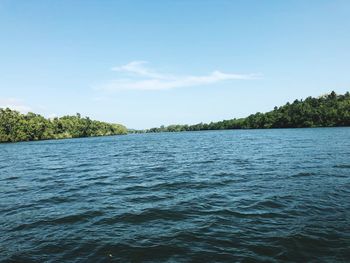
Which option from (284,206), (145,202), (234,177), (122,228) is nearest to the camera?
(122,228)

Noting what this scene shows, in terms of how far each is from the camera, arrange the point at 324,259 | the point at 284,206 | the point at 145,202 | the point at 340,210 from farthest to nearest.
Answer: the point at 145,202, the point at 284,206, the point at 340,210, the point at 324,259

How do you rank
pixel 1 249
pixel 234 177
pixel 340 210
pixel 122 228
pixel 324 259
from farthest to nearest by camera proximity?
pixel 234 177 → pixel 340 210 → pixel 122 228 → pixel 1 249 → pixel 324 259

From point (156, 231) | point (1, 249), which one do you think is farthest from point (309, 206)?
point (1, 249)

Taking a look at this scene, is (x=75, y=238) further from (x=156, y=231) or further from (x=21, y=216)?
(x=21, y=216)

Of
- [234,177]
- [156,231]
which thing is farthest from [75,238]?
[234,177]

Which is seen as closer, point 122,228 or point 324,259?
point 324,259

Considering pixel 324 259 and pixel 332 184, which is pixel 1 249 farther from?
pixel 332 184

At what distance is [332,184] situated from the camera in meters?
24.2

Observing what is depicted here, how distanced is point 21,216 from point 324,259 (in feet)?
57.8

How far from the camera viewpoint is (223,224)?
52.4 ft

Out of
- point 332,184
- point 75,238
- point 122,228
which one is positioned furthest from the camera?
point 332,184

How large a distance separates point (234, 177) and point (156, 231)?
16071 millimetres

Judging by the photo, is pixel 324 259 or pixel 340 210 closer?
pixel 324 259

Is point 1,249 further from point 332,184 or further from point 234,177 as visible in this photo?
point 332,184
